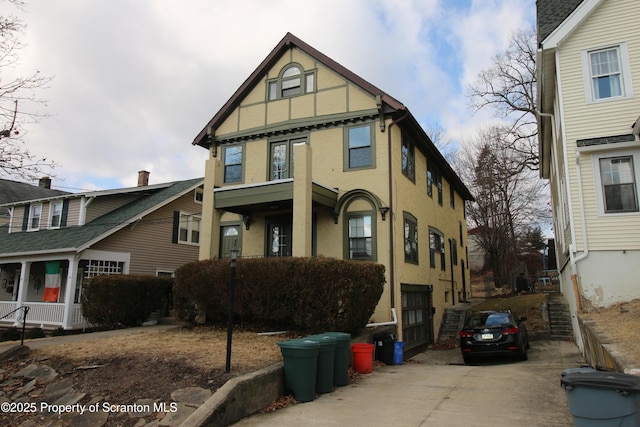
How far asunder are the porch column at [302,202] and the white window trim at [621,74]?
8.01 m

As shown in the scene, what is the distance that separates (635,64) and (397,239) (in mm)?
8137

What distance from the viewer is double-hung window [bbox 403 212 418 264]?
16.0 metres

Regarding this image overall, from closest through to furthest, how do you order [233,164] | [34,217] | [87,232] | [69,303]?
1. [233,164]
2. [69,303]
3. [87,232]
4. [34,217]

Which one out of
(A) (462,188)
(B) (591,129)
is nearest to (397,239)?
(B) (591,129)

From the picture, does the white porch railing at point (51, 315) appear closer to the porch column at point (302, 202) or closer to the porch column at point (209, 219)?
the porch column at point (209, 219)

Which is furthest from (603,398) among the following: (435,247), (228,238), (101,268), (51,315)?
(101,268)

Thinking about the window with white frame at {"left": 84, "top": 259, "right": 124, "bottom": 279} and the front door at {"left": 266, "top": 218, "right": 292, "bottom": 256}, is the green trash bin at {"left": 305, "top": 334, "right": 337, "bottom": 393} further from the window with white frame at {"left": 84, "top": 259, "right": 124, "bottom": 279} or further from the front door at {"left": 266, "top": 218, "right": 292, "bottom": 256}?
the window with white frame at {"left": 84, "top": 259, "right": 124, "bottom": 279}

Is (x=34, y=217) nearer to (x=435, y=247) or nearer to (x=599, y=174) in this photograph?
(x=435, y=247)

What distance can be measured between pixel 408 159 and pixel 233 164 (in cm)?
670

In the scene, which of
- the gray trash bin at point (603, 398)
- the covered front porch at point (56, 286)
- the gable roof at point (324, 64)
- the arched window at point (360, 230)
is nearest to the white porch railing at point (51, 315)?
the covered front porch at point (56, 286)

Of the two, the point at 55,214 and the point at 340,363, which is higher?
the point at 55,214

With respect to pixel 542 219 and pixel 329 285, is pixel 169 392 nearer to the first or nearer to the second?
pixel 329 285

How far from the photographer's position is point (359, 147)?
15555 mm

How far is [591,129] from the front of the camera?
12398 mm
